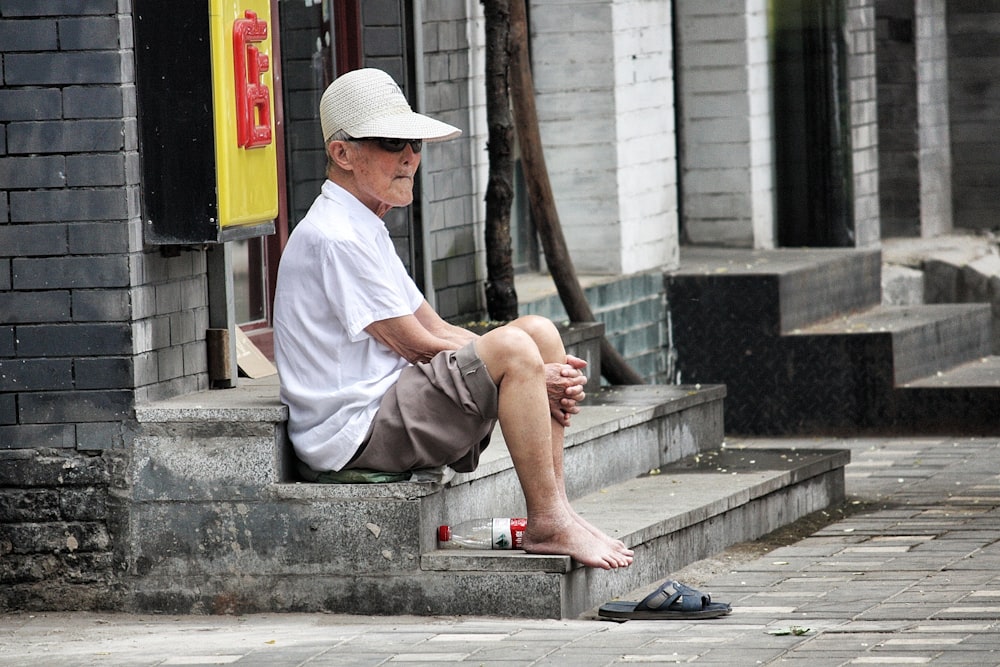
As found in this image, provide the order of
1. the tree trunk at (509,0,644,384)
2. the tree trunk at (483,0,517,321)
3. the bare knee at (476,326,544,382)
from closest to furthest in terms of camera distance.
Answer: the bare knee at (476,326,544,382)
the tree trunk at (483,0,517,321)
the tree trunk at (509,0,644,384)

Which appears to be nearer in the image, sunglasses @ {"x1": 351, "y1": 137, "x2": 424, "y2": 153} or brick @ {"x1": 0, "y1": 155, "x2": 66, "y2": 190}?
sunglasses @ {"x1": 351, "y1": 137, "x2": 424, "y2": 153}

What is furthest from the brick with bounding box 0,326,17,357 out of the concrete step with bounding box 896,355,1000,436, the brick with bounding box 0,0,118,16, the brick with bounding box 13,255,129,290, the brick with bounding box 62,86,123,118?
the concrete step with bounding box 896,355,1000,436

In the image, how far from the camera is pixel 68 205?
6.46 metres

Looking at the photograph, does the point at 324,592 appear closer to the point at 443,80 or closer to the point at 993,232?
the point at 443,80

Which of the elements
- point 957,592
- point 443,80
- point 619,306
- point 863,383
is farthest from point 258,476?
point 863,383

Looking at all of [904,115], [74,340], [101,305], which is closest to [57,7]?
[101,305]

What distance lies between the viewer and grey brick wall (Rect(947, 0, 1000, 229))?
1606 centimetres

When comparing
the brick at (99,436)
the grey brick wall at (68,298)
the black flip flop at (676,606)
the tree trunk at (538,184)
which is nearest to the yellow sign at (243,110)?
the grey brick wall at (68,298)

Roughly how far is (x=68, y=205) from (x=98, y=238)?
0.46ft

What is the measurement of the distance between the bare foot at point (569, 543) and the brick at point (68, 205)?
158 cm

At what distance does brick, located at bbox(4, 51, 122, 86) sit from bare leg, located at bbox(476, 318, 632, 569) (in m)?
1.43

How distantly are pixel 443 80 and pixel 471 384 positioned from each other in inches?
136

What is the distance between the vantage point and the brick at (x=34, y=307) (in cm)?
649

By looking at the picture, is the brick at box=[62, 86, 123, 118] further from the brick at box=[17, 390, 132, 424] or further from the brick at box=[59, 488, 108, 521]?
the brick at box=[59, 488, 108, 521]
